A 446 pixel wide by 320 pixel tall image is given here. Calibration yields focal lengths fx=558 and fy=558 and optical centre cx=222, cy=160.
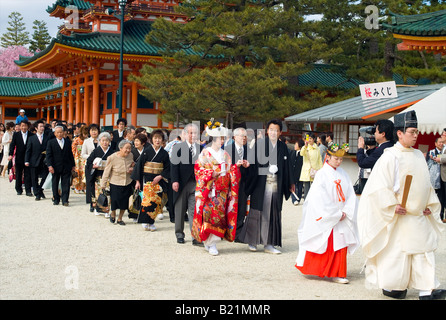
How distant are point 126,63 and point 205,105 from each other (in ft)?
25.1

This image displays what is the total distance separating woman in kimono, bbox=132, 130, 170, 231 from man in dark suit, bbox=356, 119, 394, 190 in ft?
12.0

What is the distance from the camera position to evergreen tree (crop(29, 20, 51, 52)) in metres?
63.8

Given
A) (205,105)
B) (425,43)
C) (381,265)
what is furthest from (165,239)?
(205,105)

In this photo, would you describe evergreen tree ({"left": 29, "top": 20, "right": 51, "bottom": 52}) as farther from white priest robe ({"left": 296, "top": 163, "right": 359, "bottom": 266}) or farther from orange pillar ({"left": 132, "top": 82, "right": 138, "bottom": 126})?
white priest robe ({"left": 296, "top": 163, "right": 359, "bottom": 266})

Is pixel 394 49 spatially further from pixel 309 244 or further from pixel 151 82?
pixel 309 244

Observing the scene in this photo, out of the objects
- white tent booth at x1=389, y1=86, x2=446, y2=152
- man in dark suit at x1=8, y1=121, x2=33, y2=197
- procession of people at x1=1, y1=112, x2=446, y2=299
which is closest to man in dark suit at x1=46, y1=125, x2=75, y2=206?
procession of people at x1=1, y1=112, x2=446, y2=299

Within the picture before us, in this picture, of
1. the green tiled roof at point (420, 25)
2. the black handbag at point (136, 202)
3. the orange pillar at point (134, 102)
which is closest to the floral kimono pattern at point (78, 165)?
the black handbag at point (136, 202)

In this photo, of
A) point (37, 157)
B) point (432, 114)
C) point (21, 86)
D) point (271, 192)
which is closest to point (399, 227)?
point (271, 192)

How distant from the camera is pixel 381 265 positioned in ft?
17.3

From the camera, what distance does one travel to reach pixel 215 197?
758 centimetres

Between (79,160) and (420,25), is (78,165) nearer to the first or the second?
(79,160)

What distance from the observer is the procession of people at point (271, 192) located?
524 centimetres

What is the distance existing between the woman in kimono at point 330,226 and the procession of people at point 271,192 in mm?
11

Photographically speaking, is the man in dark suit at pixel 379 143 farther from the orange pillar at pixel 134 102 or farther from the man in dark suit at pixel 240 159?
the orange pillar at pixel 134 102
